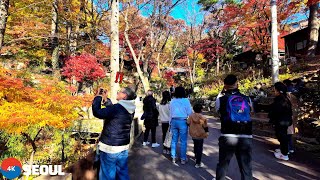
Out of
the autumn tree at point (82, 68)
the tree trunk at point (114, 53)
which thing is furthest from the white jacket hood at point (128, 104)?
the autumn tree at point (82, 68)

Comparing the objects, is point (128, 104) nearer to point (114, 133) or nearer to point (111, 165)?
point (114, 133)

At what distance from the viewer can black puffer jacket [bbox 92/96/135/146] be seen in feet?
11.1

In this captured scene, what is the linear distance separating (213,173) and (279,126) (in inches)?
76.0

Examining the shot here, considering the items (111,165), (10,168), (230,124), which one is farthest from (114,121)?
(230,124)

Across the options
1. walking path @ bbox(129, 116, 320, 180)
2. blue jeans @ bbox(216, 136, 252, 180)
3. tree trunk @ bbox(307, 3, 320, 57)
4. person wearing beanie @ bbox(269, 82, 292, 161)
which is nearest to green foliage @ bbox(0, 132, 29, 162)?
walking path @ bbox(129, 116, 320, 180)

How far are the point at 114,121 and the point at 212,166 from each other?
9.75 feet

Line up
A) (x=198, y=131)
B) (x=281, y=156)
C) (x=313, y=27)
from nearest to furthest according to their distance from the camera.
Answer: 1. (x=198, y=131)
2. (x=281, y=156)
3. (x=313, y=27)

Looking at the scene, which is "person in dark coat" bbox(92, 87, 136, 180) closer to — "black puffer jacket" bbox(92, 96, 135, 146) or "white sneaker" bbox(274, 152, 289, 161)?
"black puffer jacket" bbox(92, 96, 135, 146)

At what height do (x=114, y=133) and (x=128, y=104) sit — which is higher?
(x=128, y=104)

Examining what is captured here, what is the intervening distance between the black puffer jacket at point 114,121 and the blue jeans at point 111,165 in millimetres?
184

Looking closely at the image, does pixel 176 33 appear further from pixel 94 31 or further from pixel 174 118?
pixel 174 118

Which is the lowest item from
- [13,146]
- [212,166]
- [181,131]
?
[212,166]

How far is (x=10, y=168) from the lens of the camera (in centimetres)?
239

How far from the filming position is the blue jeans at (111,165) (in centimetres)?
349
